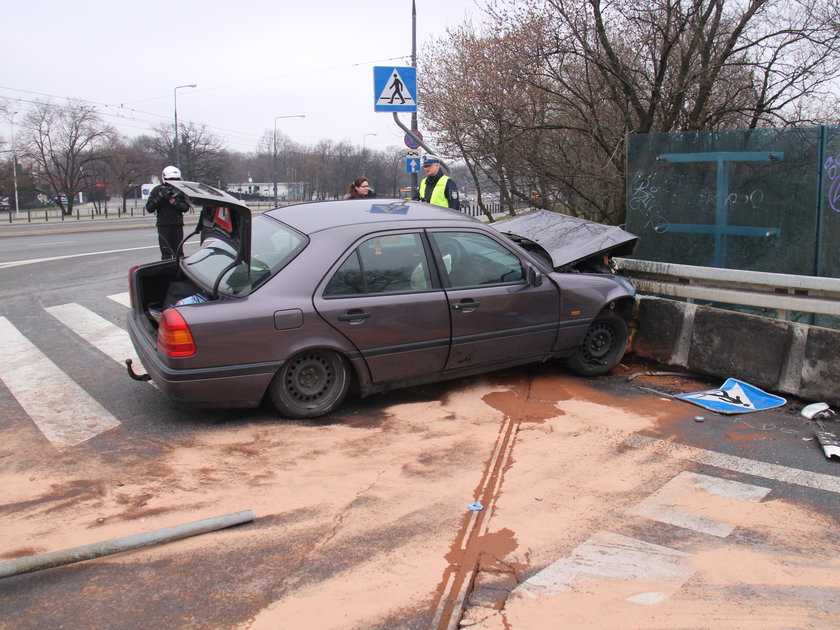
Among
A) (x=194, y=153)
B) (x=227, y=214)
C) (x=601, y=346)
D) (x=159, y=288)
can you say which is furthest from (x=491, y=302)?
(x=194, y=153)

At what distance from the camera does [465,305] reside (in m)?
5.75

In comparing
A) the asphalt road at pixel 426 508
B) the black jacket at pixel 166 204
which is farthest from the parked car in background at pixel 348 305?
the black jacket at pixel 166 204

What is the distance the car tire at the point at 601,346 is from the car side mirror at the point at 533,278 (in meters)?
0.76

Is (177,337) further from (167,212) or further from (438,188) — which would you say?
(167,212)

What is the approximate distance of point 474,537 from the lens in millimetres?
3604

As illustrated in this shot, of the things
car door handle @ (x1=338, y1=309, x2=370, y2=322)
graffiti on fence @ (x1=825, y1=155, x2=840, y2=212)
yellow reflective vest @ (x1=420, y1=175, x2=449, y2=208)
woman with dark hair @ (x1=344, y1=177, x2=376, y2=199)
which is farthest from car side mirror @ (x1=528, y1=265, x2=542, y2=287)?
woman with dark hair @ (x1=344, y1=177, x2=376, y2=199)

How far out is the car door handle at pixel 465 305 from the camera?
5.71 m

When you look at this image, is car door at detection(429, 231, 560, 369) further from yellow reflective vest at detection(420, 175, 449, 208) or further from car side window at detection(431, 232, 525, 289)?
yellow reflective vest at detection(420, 175, 449, 208)

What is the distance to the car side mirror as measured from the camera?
608 centimetres

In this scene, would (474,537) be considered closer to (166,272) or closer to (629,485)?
(629,485)

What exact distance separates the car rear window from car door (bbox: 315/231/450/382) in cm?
43

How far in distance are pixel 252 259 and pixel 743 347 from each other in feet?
14.2

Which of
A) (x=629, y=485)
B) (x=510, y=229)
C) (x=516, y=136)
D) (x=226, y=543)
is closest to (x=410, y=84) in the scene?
(x=516, y=136)

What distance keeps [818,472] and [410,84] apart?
25.0 feet
